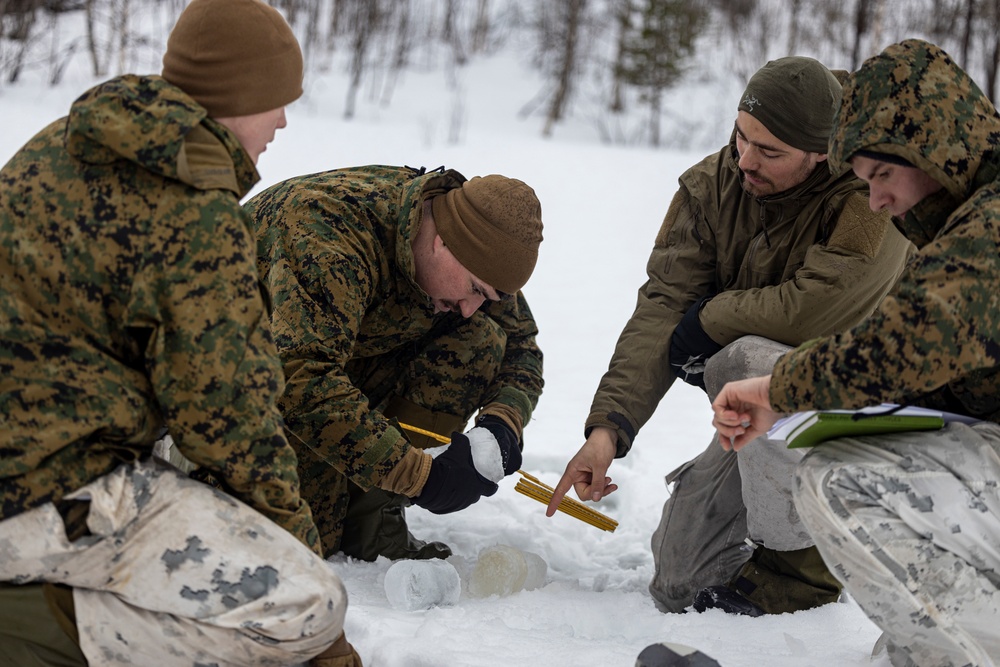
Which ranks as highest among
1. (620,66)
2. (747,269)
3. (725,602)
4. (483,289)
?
(747,269)

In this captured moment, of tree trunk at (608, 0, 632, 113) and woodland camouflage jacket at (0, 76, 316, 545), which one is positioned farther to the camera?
tree trunk at (608, 0, 632, 113)

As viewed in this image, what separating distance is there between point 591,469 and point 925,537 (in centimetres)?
116

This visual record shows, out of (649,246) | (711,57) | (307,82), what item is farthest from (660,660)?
(711,57)

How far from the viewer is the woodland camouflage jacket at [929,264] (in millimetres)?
1815

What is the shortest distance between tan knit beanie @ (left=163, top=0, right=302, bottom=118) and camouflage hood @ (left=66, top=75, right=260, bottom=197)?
0.18 ft

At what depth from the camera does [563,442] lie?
173 inches

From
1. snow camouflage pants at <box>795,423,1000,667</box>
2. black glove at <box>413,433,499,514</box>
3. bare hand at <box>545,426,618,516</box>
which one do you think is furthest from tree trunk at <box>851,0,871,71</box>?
snow camouflage pants at <box>795,423,1000,667</box>

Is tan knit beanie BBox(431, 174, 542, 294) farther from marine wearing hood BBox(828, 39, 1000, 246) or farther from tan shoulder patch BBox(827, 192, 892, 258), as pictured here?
marine wearing hood BBox(828, 39, 1000, 246)

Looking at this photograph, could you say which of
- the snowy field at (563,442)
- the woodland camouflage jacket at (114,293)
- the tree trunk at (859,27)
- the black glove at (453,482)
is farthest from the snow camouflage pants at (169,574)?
the tree trunk at (859,27)

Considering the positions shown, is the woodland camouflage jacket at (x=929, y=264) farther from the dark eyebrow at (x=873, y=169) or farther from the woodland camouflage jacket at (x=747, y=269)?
the woodland camouflage jacket at (x=747, y=269)

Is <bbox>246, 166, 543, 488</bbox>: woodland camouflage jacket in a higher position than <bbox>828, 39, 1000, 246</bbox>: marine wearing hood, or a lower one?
lower

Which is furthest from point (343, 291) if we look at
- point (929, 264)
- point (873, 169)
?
point (929, 264)

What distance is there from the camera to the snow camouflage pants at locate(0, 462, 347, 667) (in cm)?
180

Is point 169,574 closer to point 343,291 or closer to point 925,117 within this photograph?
point 343,291
